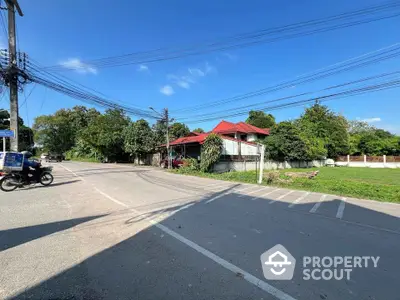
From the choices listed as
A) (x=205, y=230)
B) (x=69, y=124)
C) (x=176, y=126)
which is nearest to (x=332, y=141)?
(x=176, y=126)

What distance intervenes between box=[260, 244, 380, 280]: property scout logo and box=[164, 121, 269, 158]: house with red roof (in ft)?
59.2

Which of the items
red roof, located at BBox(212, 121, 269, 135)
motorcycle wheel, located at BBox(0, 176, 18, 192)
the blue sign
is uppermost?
red roof, located at BBox(212, 121, 269, 135)

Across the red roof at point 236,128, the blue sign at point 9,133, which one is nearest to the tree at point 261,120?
the red roof at point 236,128

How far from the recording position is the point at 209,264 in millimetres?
3320

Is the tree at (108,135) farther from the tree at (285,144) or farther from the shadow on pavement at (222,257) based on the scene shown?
the shadow on pavement at (222,257)

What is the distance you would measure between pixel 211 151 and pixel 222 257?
16.6 meters

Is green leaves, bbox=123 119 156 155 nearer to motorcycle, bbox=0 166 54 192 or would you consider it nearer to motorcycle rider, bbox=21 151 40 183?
motorcycle rider, bbox=21 151 40 183

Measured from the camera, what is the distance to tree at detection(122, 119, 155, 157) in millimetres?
33500

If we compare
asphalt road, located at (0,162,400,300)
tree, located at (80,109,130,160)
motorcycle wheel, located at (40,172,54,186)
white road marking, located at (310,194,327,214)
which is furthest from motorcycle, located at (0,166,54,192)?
tree, located at (80,109,130,160)

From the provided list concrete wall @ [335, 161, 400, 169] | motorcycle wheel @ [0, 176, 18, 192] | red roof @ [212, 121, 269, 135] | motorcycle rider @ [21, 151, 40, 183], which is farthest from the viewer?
concrete wall @ [335, 161, 400, 169]

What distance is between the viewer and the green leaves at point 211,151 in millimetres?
20141

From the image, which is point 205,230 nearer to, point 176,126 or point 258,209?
point 258,209

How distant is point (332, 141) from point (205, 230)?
43713 mm

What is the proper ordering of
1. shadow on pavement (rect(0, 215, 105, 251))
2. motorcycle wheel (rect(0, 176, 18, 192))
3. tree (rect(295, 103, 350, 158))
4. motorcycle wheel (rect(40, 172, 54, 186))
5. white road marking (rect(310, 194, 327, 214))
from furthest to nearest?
tree (rect(295, 103, 350, 158)) < motorcycle wheel (rect(40, 172, 54, 186)) < motorcycle wheel (rect(0, 176, 18, 192)) < white road marking (rect(310, 194, 327, 214)) < shadow on pavement (rect(0, 215, 105, 251))
